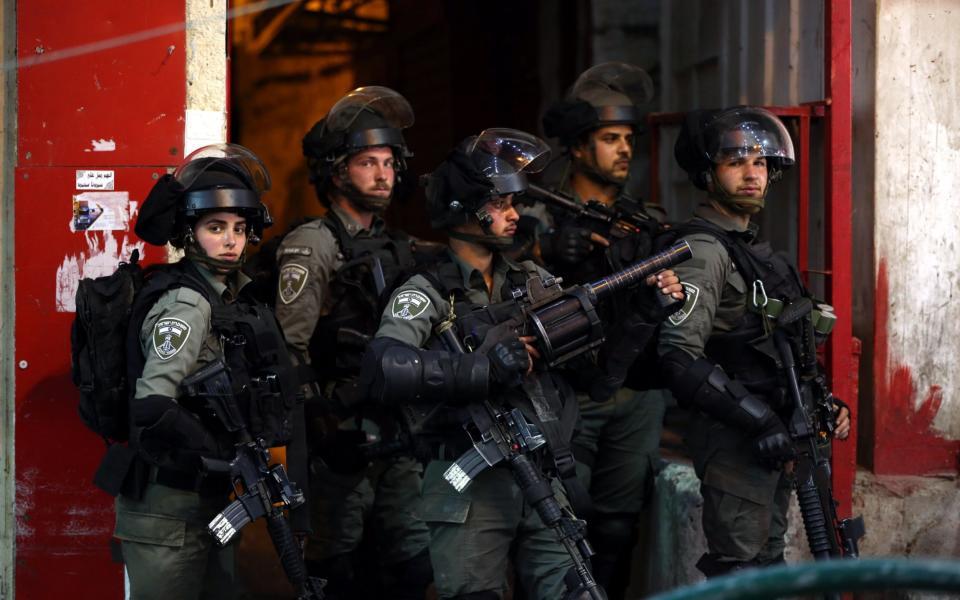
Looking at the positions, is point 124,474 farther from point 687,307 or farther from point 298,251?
point 687,307

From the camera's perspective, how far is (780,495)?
173 inches

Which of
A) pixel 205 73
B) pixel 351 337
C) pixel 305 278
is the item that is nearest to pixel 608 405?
pixel 351 337

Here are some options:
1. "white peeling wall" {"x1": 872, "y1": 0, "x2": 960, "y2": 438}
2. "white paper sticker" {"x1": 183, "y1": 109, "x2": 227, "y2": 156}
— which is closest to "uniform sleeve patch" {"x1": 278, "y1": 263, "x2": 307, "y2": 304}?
"white paper sticker" {"x1": 183, "y1": 109, "x2": 227, "y2": 156}

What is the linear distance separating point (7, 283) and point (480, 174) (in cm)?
202

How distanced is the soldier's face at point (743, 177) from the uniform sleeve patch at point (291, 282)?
5.47 feet

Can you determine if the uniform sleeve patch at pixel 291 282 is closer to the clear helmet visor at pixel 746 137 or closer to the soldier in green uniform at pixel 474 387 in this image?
the soldier in green uniform at pixel 474 387

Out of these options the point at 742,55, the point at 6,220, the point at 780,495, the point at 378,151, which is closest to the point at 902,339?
the point at 780,495

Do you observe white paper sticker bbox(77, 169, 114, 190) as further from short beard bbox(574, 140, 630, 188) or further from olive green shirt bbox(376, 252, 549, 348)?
short beard bbox(574, 140, 630, 188)

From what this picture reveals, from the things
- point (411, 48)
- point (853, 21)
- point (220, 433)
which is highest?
point (411, 48)

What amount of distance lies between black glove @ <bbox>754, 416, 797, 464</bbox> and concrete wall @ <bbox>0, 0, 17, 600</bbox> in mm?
2888

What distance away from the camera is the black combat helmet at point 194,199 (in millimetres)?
3996

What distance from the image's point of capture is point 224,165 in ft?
13.6

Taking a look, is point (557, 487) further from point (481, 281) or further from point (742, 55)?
point (742, 55)

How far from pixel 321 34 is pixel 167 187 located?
6.12 m
